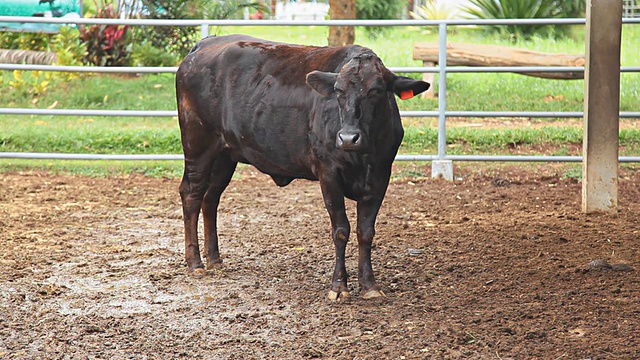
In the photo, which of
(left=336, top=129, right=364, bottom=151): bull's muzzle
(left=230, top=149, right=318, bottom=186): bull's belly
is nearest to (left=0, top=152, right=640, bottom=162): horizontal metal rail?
(left=230, top=149, right=318, bottom=186): bull's belly

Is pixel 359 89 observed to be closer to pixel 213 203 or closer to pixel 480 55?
pixel 213 203

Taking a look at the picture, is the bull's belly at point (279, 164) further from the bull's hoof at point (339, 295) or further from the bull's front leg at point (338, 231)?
the bull's hoof at point (339, 295)

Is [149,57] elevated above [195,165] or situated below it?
above

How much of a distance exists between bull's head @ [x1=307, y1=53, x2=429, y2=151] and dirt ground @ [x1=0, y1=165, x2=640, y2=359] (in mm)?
1061

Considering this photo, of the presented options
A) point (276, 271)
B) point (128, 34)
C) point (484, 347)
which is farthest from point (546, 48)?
point (484, 347)

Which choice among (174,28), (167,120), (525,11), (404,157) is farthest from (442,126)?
(525,11)

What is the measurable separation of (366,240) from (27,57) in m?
10.3

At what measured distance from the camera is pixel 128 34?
48.3ft

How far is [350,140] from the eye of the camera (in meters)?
5.26

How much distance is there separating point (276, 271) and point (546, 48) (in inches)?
449

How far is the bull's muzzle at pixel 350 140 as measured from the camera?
5266 mm

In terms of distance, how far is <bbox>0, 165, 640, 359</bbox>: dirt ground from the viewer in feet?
16.4

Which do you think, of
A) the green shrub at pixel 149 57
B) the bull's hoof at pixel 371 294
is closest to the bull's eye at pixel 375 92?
the bull's hoof at pixel 371 294

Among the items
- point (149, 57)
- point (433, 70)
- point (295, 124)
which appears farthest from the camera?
point (149, 57)
